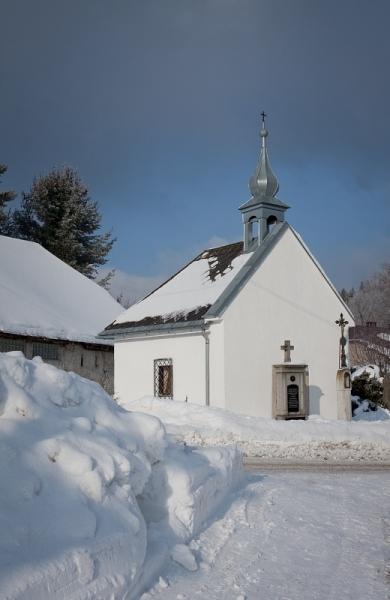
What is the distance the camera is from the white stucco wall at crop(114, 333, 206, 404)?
64.0 feet

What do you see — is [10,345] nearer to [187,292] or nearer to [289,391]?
[187,292]

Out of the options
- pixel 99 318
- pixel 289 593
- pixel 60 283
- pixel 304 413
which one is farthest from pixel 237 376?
pixel 289 593

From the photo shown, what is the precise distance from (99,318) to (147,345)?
563 centimetres

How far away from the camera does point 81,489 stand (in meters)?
5.03

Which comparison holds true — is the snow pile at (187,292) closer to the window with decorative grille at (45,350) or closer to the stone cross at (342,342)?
the window with decorative grille at (45,350)

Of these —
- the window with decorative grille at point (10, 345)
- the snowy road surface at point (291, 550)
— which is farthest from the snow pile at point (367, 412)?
the snowy road surface at point (291, 550)

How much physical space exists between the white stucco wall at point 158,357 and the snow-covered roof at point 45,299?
227cm

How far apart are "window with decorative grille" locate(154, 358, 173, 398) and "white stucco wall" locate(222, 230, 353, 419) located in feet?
8.18

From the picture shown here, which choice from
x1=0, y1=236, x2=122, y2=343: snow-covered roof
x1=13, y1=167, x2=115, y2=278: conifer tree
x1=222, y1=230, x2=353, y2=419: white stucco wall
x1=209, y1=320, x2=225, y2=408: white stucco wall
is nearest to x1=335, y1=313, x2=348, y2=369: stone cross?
x1=222, y1=230, x2=353, y2=419: white stucco wall

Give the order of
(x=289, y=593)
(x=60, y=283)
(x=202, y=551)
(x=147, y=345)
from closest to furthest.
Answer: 1. (x=289, y=593)
2. (x=202, y=551)
3. (x=147, y=345)
4. (x=60, y=283)

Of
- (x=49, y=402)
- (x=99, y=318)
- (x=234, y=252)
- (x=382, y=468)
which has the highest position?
(x=234, y=252)

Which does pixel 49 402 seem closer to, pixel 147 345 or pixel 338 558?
pixel 338 558

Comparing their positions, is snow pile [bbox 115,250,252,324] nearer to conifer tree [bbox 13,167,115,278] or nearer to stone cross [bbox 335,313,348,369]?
stone cross [bbox 335,313,348,369]

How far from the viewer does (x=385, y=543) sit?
21.9ft
